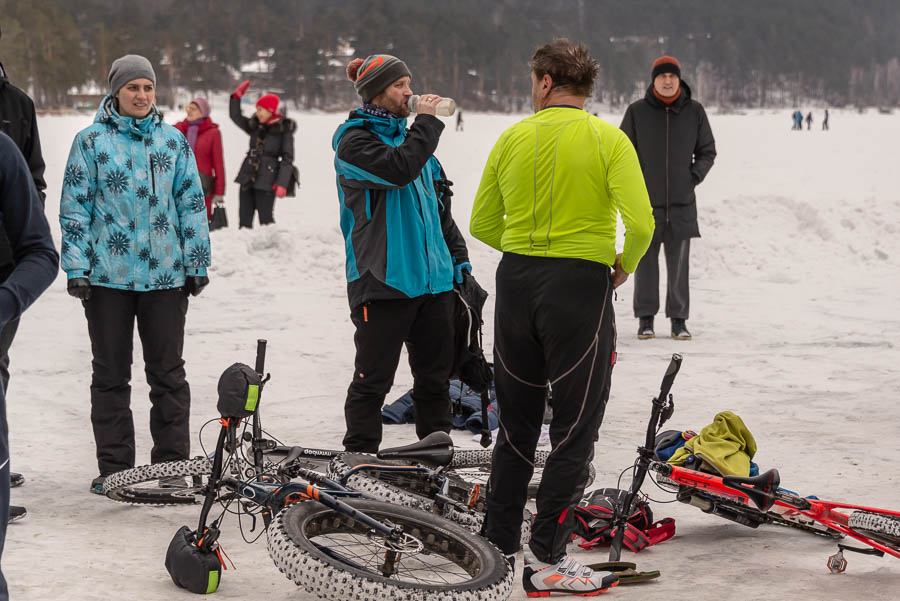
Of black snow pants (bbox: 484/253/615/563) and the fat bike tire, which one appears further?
the fat bike tire

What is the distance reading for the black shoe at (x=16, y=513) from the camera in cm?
455

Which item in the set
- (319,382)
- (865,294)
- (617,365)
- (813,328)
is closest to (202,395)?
(319,382)

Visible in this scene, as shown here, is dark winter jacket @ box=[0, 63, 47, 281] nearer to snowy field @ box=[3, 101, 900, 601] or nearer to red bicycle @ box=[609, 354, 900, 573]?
snowy field @ box=[3, 101, 900, 601]

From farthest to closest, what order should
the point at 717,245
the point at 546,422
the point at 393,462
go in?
the point at 717,245, the point at 546,422, the point at 393,462

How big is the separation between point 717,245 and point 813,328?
3.56 m

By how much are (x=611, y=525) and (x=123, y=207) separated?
8.31ft

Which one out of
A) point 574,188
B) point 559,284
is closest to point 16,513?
point 559,284

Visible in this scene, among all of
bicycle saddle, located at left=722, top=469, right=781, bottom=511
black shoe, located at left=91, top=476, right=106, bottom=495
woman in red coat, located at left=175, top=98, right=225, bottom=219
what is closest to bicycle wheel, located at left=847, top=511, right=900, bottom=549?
bicycle saddle, located at left=722, top=469, right=781, bottom=511

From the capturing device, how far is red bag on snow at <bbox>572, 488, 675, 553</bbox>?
439cm

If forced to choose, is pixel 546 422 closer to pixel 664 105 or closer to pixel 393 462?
pixel 393 462

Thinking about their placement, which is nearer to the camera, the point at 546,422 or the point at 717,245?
the point at 546,422

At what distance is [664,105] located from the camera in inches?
340

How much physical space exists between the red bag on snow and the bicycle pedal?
0.68 meters

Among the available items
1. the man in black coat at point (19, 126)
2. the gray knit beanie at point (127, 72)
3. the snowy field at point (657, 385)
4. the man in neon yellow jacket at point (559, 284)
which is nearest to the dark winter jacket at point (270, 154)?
the snowy field at point (657, 385)
